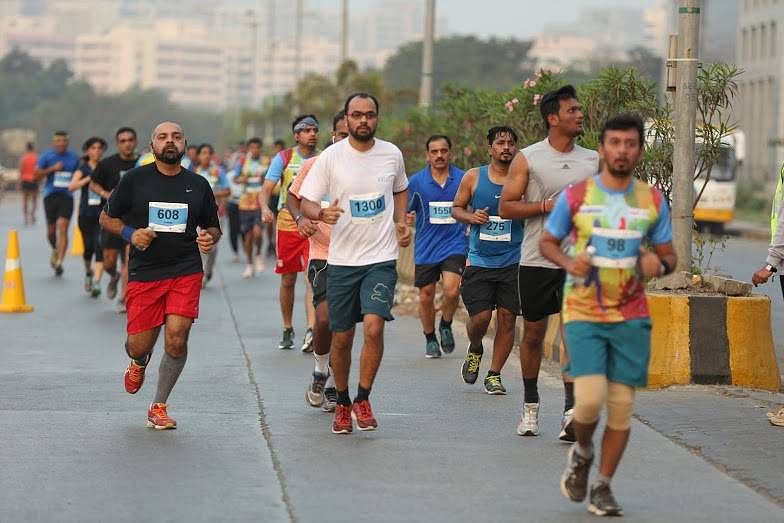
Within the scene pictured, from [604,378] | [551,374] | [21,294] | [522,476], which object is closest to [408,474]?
[522,476]

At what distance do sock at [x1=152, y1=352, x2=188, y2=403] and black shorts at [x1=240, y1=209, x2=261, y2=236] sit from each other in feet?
46.4

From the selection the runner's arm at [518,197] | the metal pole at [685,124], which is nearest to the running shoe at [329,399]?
the runner's arm at [518,197]

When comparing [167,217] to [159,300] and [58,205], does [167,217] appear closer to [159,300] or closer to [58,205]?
[159,300]

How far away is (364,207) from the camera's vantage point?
32.0 ft

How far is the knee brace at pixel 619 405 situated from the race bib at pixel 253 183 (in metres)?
17.9

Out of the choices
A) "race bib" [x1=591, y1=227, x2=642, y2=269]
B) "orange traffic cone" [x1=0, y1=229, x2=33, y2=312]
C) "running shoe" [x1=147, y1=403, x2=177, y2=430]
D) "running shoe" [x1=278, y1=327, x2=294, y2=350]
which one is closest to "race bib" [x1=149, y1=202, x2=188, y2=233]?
"running shoe" [x1=147, y1=403, x2=177, y2=430]

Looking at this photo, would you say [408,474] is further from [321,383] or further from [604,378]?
[321,383]

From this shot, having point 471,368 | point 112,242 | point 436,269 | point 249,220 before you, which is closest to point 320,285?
point 471,368

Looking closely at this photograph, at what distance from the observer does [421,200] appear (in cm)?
1407

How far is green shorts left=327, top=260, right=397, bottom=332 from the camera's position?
32.0ft

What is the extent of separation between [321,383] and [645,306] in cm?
352

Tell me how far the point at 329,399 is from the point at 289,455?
1770mm

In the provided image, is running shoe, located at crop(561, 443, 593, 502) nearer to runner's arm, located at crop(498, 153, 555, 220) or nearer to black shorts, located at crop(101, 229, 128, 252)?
runner's arm, located at crop(498, 153, 555, 220)

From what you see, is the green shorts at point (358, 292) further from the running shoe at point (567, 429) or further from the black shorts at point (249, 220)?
the black shorts at point (249, 220)
